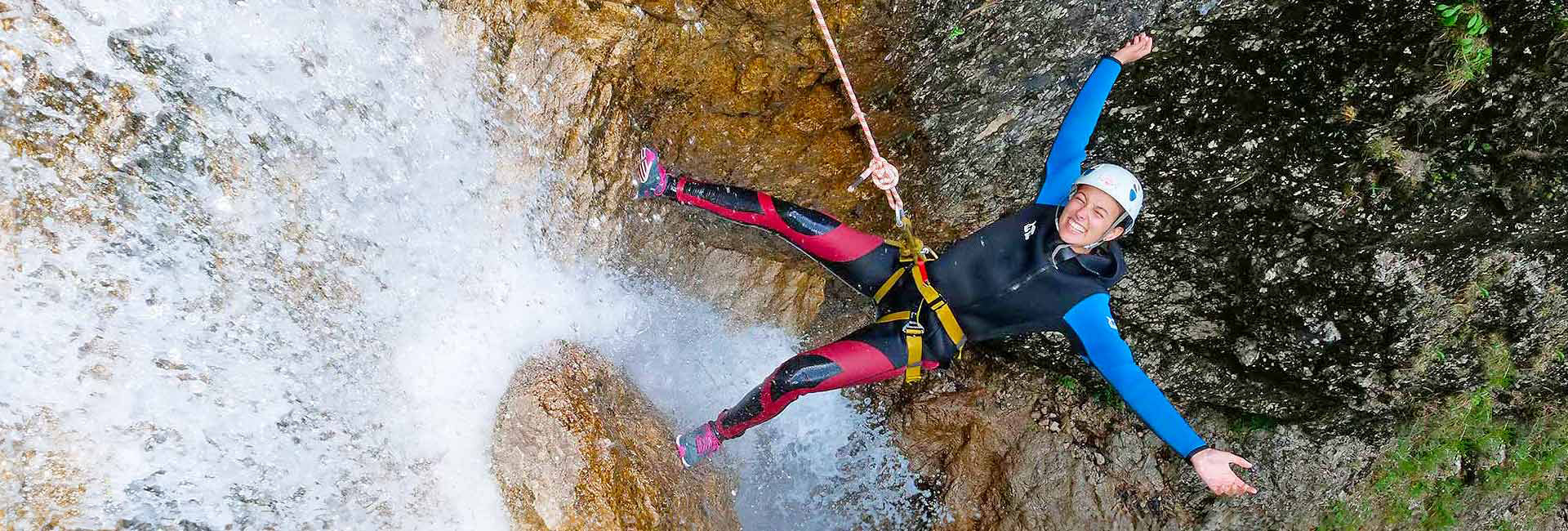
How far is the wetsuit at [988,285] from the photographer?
441 cm

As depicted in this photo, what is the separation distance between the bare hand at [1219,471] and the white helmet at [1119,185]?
4.20 feet

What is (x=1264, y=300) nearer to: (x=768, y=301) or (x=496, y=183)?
(x=768, y=301)

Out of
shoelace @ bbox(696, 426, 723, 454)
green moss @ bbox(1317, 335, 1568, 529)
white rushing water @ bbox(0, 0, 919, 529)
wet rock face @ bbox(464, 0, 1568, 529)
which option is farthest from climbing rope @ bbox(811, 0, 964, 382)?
green moss @ bbox(1317, 335, 1568, 529)

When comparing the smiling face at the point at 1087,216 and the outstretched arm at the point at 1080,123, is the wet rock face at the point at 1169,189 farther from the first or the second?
the smiling face at the point at 1087,216

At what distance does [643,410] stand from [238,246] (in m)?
2.67

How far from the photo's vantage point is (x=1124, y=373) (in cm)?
436

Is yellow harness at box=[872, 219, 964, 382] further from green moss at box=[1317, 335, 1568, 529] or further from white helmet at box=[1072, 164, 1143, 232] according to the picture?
green moss at box=[1317, 335, 1568, 529]

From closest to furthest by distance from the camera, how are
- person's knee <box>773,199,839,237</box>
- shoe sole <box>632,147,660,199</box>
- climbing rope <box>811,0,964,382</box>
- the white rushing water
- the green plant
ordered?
the white rushing water
the green plant
climbing rope <box>811,0,964,382</box>
person's knee <box>773,199,839,237</box>
shoe sole <box>632,147,660,199</box>

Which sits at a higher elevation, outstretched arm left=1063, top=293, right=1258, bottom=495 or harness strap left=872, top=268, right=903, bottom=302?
harness strap left=872, top=268, right=903, bottom=302

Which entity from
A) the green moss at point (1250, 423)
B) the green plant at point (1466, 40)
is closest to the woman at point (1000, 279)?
the green plant at point (1466, 40)

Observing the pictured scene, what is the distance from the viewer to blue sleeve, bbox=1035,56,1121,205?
436cm

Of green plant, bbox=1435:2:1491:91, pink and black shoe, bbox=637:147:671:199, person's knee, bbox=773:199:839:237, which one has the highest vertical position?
pink and black shoe, bbox=637:147:671:199

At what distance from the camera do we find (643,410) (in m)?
5.55

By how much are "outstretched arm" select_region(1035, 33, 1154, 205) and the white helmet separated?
0.20 m
